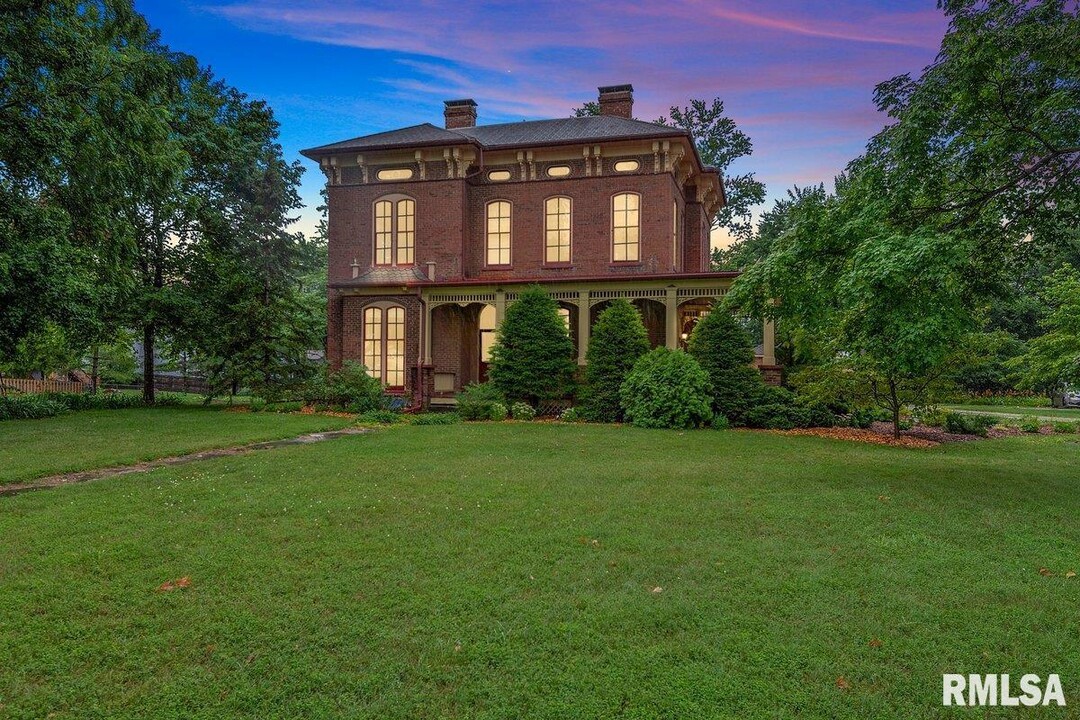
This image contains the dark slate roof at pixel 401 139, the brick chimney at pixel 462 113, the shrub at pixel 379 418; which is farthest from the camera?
the brick chimney at pixel 462 113

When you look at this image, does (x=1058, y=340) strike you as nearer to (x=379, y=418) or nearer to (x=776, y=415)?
(x=776, y=415)

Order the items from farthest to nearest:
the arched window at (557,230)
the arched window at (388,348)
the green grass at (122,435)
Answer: the arched window at (388,348), the arched window at (557,230), the green grass at (122,435)

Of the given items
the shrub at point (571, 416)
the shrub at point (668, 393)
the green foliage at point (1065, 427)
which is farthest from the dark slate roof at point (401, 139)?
the green foliage at point (1065, 427)

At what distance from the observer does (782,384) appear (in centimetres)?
1623

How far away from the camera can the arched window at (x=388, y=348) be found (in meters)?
20.2

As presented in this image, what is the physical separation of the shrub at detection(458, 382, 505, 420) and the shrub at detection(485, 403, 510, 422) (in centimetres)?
3

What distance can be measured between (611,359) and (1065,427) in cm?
1320

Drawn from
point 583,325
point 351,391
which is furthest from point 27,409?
point 583,325

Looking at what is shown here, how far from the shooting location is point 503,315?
1823cm

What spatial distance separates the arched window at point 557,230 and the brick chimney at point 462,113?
6.01 m

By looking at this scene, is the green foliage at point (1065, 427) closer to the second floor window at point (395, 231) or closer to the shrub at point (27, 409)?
→ the second floor window at point (395, 231)

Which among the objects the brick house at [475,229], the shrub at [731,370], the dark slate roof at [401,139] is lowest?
the shrub at [731,370]

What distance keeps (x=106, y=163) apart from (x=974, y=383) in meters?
41.3

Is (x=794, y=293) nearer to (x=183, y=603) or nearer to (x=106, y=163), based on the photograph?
(x=183, y=603)
